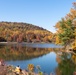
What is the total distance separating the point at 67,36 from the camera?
204ft

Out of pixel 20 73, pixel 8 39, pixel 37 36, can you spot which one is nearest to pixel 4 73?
pixel 20 73

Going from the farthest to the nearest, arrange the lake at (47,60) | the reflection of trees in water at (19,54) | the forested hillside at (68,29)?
the forested hillside at (68,29) < the reflection of trees in water at (19,54) < the lake at (47,60)

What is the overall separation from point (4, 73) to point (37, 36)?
18259cm

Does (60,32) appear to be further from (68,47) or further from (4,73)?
(4,73)

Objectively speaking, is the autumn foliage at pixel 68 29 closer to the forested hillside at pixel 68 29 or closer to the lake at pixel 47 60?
the forested hillside at pixel 68 29

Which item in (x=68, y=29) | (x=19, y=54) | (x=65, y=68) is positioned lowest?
(x=65, y=68)

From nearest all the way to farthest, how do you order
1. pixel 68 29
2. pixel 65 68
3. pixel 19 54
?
pixel 65 68 < pixel 19 54 < pixel 68 29

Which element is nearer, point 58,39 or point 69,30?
point 69,30

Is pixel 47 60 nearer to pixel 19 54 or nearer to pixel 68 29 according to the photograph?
pixel 19 54

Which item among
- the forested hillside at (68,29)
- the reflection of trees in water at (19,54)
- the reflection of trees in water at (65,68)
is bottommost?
the reflection of trees in water at (65,68)

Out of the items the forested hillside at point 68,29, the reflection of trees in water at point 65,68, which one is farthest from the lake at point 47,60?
the forested hillside at point 68,29

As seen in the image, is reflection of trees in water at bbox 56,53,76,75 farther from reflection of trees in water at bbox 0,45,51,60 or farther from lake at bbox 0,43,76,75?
reflection of trees in water at bbox 0,45,51,60

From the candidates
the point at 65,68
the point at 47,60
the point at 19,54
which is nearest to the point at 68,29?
the point at 19,54

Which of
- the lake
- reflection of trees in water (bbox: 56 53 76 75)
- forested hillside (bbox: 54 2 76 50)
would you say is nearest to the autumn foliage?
forested hillside (bbox: 54 2 76 50)
